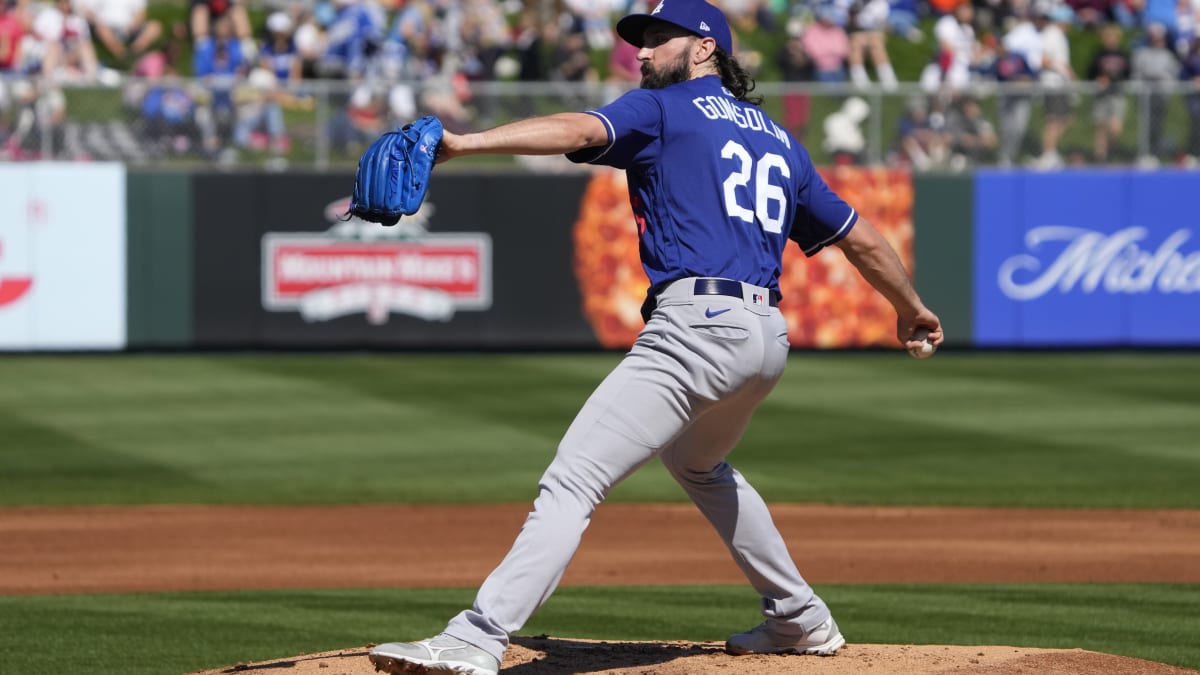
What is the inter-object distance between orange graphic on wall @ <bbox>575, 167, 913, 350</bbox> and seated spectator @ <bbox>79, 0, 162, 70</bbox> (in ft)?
19.1

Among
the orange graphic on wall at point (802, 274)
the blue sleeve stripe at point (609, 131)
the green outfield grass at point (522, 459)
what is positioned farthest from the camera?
the orange graphic on wall at point (802, 274)

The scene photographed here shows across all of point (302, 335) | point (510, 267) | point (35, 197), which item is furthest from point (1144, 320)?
point (35, 197)

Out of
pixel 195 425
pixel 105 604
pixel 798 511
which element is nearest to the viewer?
pixel 105 604

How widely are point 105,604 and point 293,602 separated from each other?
0.83 meters

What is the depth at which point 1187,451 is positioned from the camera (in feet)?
44.1

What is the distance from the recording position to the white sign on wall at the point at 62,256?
18.1m

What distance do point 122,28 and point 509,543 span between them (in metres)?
13.2

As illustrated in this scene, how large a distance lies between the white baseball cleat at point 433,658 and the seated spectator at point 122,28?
17.3 m

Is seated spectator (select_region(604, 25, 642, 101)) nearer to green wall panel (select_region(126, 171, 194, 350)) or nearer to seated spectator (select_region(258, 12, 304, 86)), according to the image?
seated spectator (select_region(258, 12, 304, 86))

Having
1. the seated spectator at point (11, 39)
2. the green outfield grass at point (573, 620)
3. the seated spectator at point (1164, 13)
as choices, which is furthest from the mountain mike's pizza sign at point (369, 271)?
the green outfield grass at point (573, 620)

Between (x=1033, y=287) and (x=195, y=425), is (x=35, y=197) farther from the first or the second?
(x=1033, y=287)

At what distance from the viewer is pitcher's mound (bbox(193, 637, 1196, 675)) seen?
18.9 ft

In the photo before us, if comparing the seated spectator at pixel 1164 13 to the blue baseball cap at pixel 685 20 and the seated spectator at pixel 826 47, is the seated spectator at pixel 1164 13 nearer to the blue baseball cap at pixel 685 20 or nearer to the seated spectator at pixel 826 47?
the seated spectator at pixel 826 47

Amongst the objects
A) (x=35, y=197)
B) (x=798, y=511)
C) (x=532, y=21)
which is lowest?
(x=798, y=511)
